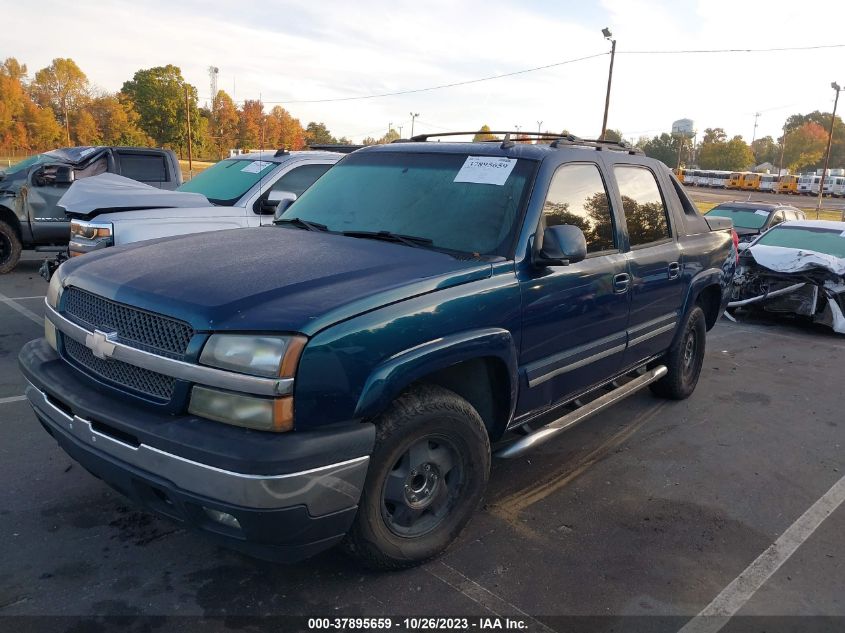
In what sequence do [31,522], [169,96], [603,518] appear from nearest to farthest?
[31,522] < [603,518] < [169,96]

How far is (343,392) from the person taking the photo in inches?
94.7

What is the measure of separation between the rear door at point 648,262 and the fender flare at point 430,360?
1.39m

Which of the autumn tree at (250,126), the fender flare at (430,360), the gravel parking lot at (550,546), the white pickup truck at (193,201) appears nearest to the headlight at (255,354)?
the fender flare at (430,360)

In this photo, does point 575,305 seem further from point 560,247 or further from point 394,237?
point 394,237

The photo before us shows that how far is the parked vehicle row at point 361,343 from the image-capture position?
233cm

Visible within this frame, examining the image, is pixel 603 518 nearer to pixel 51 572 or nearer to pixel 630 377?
pixel 630 377

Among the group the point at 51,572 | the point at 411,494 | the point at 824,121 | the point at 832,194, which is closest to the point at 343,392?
the point at 411,494

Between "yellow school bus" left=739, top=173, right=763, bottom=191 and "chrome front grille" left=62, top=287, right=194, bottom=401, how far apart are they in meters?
80.0

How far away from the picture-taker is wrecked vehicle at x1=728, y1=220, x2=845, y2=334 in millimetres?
8688

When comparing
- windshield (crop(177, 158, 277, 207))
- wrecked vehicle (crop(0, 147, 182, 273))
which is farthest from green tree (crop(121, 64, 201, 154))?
windshield (crop(177, 158, 277, 207))

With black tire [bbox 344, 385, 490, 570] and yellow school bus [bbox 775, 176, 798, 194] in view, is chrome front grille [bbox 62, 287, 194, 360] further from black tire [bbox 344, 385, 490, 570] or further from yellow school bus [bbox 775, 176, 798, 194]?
yellow school bus [bbox 775, 176, 798, 194]

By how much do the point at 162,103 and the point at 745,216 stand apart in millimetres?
84898

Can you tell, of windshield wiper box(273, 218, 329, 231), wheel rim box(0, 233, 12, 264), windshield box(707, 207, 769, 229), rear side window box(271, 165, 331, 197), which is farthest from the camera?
windshield box(707, 207, 769, 229)

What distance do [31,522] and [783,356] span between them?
745cm
